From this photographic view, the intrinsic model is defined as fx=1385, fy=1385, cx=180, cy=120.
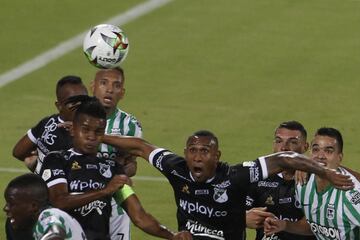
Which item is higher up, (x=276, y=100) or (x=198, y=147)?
(x=276, y=100)

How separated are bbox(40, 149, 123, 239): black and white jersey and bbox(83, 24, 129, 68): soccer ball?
11.5ft

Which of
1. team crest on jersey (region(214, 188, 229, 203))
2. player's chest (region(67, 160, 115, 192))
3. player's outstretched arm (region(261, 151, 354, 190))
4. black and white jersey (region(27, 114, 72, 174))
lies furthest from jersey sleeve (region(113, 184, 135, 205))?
→ black and white jersey (region(27, 114, 72, 174))

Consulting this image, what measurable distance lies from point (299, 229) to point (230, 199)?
4.51 feet

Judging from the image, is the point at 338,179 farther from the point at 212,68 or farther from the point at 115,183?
the point at 212,68

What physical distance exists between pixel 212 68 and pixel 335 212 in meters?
10.8

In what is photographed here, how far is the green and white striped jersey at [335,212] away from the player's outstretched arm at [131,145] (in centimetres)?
169

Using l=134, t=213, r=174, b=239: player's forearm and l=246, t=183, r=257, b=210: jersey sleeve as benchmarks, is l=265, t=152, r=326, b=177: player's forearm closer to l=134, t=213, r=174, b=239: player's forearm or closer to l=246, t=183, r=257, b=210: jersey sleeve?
l=134, t=213, r=174, b=239: player's forearm

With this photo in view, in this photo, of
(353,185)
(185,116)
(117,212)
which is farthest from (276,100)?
(353,185)

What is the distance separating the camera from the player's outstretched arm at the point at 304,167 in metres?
12.1

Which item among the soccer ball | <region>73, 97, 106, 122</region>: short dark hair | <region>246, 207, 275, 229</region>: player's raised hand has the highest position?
the soccer ball

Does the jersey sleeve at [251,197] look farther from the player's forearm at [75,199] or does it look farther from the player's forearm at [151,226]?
the player's forearm at [75,199]

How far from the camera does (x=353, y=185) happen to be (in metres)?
12.5

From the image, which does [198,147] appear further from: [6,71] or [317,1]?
[317,1]

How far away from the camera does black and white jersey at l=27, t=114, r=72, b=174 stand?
45.7 ft
